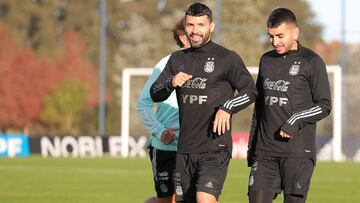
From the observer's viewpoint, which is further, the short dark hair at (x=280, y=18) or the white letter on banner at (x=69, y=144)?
the white letter on banner at (x=69, y=144)

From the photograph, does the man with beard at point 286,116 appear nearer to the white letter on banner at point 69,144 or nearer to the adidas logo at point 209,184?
the adidas logo at point 209,184

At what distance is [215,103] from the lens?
31.8 ft

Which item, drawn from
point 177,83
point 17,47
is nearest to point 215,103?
point 177,83

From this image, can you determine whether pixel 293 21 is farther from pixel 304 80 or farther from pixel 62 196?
pixel 62 196

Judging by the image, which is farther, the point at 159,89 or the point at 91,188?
the point at 91,188

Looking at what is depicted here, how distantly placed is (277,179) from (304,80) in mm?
917

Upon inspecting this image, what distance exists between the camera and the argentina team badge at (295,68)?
9.78 meters

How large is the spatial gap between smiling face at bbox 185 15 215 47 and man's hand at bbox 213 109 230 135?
2.25ft

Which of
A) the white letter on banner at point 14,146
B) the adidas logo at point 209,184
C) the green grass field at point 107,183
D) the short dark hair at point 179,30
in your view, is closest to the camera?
the adidas logo at point 209,184

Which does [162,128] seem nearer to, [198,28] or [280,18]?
[198,28]

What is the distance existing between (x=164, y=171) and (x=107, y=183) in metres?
11.0

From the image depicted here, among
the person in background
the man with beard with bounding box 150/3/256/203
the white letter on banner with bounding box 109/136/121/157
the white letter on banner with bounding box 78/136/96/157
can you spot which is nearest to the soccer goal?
the white letter on banner with bounding box 109/136/121/157

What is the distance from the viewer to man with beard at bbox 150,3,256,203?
9586mm

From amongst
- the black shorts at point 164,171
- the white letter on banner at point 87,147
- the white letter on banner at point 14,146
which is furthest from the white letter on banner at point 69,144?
the black shorts at point 164,171
